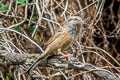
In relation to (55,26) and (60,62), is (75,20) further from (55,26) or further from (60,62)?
(55,26)

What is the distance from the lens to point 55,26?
4957 millimetres

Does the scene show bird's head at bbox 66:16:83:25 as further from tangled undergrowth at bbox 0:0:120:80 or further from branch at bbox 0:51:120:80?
branch at bbox 0:51:120:80

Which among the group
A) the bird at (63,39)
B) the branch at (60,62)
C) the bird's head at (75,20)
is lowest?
the branch at (60,62)

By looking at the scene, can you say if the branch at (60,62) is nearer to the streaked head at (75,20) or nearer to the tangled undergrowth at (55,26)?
the tangled undergrowth at (55,26)

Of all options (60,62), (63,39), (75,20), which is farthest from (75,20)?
(60,62)

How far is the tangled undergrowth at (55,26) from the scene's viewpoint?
4.03 meters

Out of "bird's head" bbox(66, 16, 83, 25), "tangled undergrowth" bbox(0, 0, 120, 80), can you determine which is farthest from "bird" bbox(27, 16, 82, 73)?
"tangled undergrowth" bbox(0, 0, 120, 80)

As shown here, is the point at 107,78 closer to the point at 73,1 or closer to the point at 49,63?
the point at 49,63

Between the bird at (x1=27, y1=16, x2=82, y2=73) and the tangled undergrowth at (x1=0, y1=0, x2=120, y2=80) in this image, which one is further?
the tangled undergrowth at (x1=0, y1=0, x2=120, y2=80)

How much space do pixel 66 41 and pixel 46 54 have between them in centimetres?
24

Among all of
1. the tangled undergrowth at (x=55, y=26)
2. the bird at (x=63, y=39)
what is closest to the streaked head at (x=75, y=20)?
the bird at (x=63, y=39)

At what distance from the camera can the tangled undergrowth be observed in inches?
159

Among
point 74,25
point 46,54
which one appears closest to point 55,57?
point 46,54

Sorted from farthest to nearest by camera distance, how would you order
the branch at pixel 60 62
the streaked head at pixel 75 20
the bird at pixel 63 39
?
the streaked head at pixel 75 20, the bird at pixel 63 39, the branch at pixel 60 62
